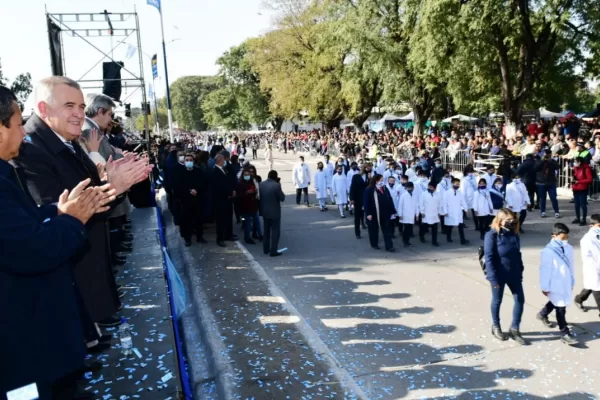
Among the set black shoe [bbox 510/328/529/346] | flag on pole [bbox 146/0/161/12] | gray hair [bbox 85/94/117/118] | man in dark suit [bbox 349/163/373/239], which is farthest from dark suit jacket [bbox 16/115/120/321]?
flag on pole [bbox 146/0/161/12]

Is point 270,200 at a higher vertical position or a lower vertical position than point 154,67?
lower

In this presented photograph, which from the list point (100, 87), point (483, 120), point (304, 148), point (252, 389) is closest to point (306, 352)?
point (252, 389)

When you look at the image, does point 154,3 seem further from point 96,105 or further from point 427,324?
point 427,324

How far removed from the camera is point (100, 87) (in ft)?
48.9

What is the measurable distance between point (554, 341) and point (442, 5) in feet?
54.9

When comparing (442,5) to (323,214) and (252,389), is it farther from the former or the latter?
(252,389)

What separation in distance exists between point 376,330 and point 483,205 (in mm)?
5972

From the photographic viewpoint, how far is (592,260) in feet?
20.3

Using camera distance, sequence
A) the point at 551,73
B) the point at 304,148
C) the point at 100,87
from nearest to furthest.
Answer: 1. the point at 100,87
2. the point at 551,73
3. the point at 304,148

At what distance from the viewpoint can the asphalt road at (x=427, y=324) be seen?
495 centimetres

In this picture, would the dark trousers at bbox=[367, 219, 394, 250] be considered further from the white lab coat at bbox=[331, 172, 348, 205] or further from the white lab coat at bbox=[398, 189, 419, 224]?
the white lab coat at bbox=[331, 172, 348, 205]

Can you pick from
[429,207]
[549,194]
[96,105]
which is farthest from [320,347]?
[549,194]

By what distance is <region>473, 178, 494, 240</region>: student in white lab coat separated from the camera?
36.5 feet

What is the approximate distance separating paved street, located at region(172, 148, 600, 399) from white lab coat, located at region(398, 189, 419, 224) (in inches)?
38.1
